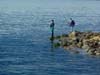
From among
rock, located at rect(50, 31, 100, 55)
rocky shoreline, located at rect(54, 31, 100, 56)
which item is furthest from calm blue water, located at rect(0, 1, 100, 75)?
rock, located at rect(50, 31, 100, 55)

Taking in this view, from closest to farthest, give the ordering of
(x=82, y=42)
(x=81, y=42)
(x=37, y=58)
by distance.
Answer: (x=37, y=58), (x=82, y=42), (x=81, y=42)

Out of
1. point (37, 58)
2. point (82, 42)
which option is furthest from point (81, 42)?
point (37, 58)

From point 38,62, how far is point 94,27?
41.1 meters

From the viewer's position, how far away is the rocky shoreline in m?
63.2

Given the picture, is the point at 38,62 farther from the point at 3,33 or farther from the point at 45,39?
the point at 3,33

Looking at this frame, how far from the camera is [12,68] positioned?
177 feet

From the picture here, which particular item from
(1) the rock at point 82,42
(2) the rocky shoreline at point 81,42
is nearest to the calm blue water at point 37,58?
(2) the rocky shoreline at point 81,42

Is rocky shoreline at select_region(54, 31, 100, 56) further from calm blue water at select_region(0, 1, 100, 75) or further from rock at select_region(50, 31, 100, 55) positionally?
calm blue water at select_region(0, 1, 100, 75)

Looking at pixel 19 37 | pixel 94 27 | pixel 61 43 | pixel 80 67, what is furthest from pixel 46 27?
pixel 80 67

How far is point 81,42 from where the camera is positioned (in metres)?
68.2

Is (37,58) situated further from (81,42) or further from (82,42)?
(81,42)

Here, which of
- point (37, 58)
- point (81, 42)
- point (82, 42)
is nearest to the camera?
point (37, 58)

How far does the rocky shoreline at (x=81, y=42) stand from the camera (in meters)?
63.2

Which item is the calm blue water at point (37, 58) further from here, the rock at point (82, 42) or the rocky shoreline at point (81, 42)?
the rock at point (82, 42)
